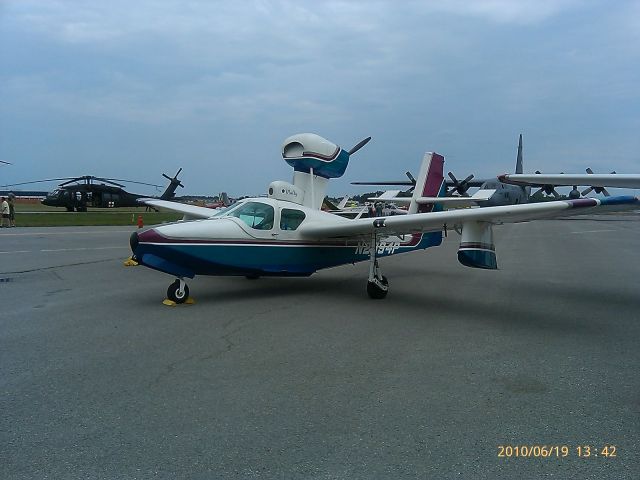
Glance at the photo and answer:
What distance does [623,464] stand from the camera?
352 cm

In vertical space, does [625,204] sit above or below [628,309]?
above

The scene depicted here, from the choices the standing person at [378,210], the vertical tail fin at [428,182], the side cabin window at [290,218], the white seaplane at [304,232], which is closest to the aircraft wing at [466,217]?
the white seaplane at [304,232]

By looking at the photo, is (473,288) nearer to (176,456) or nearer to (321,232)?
(321,232)

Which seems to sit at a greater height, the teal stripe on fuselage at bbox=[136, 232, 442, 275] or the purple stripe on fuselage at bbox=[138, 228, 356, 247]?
the purple stripe on fuselage at bbox=[138, 228, 356, 247]

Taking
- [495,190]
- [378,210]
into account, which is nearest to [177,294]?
[378,210]

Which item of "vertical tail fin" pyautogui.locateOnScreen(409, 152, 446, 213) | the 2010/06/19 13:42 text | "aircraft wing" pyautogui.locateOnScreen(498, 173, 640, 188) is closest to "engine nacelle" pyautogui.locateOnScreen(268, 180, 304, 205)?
"vertical tail fin" pyautogui.locateOnScreen(409, 152, 446, 213)

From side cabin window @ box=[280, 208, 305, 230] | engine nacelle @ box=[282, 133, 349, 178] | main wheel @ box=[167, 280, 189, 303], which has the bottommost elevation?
main wheel @ box=[167, 280, 189, 303]

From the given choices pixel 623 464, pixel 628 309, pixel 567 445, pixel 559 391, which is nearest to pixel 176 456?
pixel 567 445

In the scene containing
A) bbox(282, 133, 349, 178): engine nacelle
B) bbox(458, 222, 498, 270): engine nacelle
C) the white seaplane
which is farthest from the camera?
bbox(282, 133, 349, 178): engine nacelle

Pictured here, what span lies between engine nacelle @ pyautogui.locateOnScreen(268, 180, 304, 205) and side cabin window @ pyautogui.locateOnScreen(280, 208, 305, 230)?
653mm

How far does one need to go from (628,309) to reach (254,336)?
21.8ft

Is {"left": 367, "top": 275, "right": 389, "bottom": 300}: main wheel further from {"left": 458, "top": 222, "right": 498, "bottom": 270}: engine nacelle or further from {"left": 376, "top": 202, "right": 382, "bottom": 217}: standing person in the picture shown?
{"left": 376, "top": 202, "right": 382, "bottom": 217}: standing person

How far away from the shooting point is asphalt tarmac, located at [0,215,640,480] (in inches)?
140

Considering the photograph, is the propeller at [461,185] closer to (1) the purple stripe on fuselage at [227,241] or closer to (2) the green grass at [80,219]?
(2) the green grass at [80,219]
